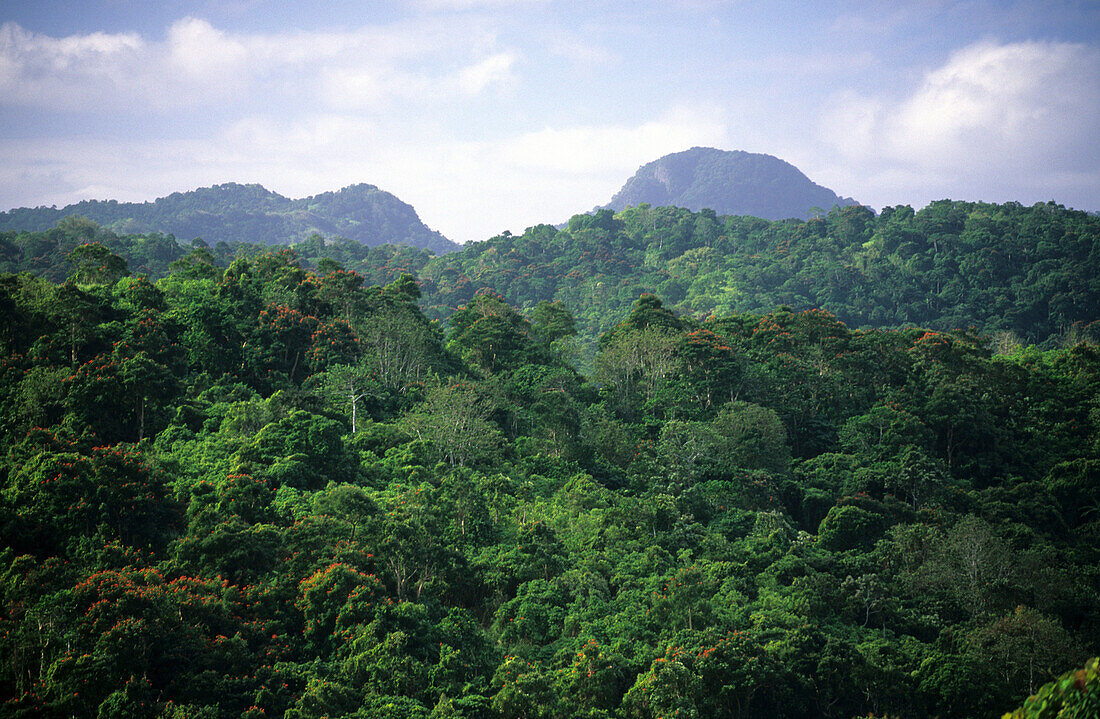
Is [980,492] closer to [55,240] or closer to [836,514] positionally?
[836,514]

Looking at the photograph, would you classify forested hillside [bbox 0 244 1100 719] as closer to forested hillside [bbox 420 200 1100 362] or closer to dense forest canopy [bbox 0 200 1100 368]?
dense forest canopy [bbox 0 200 1100 368]

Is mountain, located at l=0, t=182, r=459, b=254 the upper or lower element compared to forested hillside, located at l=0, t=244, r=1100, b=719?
upper

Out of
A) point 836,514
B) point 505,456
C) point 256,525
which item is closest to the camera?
point 256,525

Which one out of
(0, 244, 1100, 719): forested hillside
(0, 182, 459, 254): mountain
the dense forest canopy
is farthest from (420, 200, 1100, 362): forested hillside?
(0, 182, 459, 254): mountain

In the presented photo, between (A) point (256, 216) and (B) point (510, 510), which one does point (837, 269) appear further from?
(A) point (256, 216)

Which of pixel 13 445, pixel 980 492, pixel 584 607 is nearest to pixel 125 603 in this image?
pixel 13 445

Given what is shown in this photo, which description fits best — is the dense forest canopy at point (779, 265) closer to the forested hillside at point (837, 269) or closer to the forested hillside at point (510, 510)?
the forested hillside at point (837, 269)

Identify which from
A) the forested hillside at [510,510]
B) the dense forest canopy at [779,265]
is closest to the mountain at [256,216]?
the dense forest canopy at [779,265]
